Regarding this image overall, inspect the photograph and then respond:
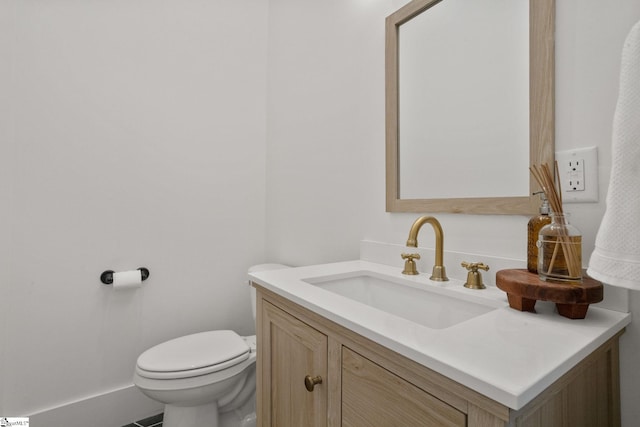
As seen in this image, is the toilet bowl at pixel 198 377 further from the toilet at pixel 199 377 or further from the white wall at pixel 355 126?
the white wall at pixel 355 126

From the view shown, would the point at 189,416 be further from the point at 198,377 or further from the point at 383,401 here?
the point at 383,401

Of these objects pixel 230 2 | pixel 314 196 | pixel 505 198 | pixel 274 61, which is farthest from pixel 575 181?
pixel 230 2

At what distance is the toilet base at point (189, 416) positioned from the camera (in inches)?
48.5

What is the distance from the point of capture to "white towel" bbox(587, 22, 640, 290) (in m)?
0.43

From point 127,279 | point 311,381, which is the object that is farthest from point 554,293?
point 127,279

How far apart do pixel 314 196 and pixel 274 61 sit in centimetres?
96

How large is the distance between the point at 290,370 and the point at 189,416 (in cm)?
77

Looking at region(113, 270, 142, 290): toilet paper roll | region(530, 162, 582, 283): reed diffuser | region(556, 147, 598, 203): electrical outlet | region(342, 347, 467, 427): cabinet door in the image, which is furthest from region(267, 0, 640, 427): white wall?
region(113, 270, 142, 290): toilet paper roll

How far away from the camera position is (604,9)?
0.64 m

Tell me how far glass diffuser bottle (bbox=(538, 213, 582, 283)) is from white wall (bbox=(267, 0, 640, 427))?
0.12 m

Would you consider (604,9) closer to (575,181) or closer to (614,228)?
(575,181)

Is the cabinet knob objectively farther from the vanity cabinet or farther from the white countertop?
the white countertop

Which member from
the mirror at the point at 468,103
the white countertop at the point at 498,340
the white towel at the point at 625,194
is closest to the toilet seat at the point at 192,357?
the white countertop at the point at 498,340

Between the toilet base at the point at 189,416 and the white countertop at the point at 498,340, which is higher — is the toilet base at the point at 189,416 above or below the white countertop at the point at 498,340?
below
